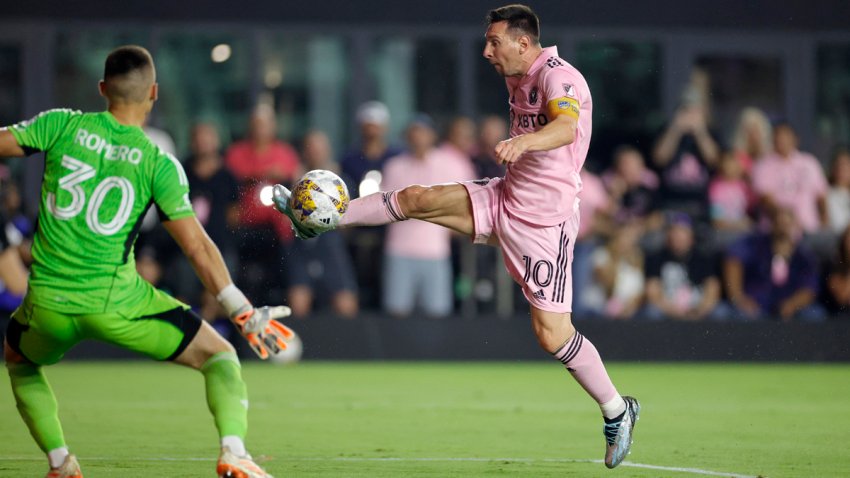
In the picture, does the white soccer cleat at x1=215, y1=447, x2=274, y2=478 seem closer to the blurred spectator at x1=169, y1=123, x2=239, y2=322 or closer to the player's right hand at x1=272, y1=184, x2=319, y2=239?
the player's right hand at x1=272, y1=184, x2=319, y2=239

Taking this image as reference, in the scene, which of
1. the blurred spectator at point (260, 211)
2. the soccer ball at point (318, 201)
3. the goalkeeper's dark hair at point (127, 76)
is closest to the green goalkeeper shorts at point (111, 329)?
the goalkeeper's dark hair at point (127, 76)

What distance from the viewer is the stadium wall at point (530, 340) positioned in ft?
51.8

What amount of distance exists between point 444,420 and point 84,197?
182 inches

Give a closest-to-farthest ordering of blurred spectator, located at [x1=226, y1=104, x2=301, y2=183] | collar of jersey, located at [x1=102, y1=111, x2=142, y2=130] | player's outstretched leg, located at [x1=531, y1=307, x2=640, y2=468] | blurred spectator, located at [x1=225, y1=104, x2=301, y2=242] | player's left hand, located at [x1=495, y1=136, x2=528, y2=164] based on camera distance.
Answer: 1. collar of jersey, located at [x1=102, y1=111, x2=142, y2=130]
2. player's left hand, located at [x1=495, y1=136, x2=528, y2=164]
3. player's outstretched leg, located at [x1=531, y1=307, x2=640, y2=468]
4. blurred spectator, located at [x1=225, y1=104, x2=301, y2=242]
5. blurred spectator, located at [x1=226, y1=104, x2=301, y2=183]

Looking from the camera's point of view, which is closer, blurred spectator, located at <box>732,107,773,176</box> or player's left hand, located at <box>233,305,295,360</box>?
player's left hand, located at <box>233,305,295,360</box>

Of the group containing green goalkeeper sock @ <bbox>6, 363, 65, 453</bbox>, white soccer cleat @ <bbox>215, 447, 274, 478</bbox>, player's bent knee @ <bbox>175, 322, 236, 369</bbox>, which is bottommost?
white soccer cleat @ <bbox>215, 447, 274, 478</bbox>

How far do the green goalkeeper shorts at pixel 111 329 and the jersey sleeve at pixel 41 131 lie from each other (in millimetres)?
683

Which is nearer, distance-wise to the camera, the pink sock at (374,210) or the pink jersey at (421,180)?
the pink sock at (374,210)

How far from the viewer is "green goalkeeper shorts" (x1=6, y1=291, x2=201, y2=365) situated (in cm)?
658

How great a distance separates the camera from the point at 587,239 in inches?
620

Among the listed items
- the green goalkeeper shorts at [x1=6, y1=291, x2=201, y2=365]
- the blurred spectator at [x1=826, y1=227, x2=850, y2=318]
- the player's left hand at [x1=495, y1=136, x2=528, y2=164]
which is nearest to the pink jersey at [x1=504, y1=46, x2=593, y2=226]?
the player's left hand at [x1=495, y1=136, x2=528, y2=164]

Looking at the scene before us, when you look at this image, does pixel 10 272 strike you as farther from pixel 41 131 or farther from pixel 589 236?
pixel 41 131

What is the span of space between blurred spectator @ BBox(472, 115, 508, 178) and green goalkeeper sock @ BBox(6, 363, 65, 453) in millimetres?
8914

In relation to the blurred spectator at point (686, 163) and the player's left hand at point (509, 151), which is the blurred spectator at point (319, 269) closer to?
the blurred spectator at point (686, 163)
